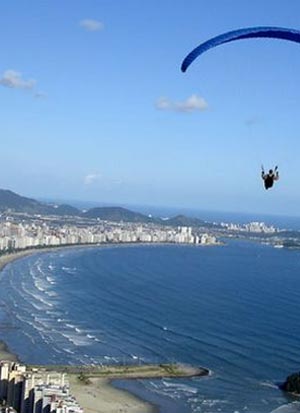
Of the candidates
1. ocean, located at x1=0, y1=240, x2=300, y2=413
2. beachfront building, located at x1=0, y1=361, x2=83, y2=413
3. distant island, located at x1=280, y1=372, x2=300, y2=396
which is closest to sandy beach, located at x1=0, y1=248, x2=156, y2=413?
ocean, located at x1=0, y1=240, x2=300, y2=413

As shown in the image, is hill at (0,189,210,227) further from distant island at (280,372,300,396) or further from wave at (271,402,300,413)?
wave at (271,402,300,413)

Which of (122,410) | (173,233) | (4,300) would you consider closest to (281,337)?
(122,410)

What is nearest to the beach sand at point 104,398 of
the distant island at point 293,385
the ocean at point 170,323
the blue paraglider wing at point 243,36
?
the ocean at point 170,323

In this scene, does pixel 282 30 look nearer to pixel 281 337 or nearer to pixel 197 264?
pixel 281 337

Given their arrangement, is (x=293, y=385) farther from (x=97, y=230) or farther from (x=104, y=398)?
(x=97, y=230)

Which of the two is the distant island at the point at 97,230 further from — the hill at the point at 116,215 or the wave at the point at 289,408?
the wave at the point at 289,408

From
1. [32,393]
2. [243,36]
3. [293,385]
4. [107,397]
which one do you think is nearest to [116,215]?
[293,385]
